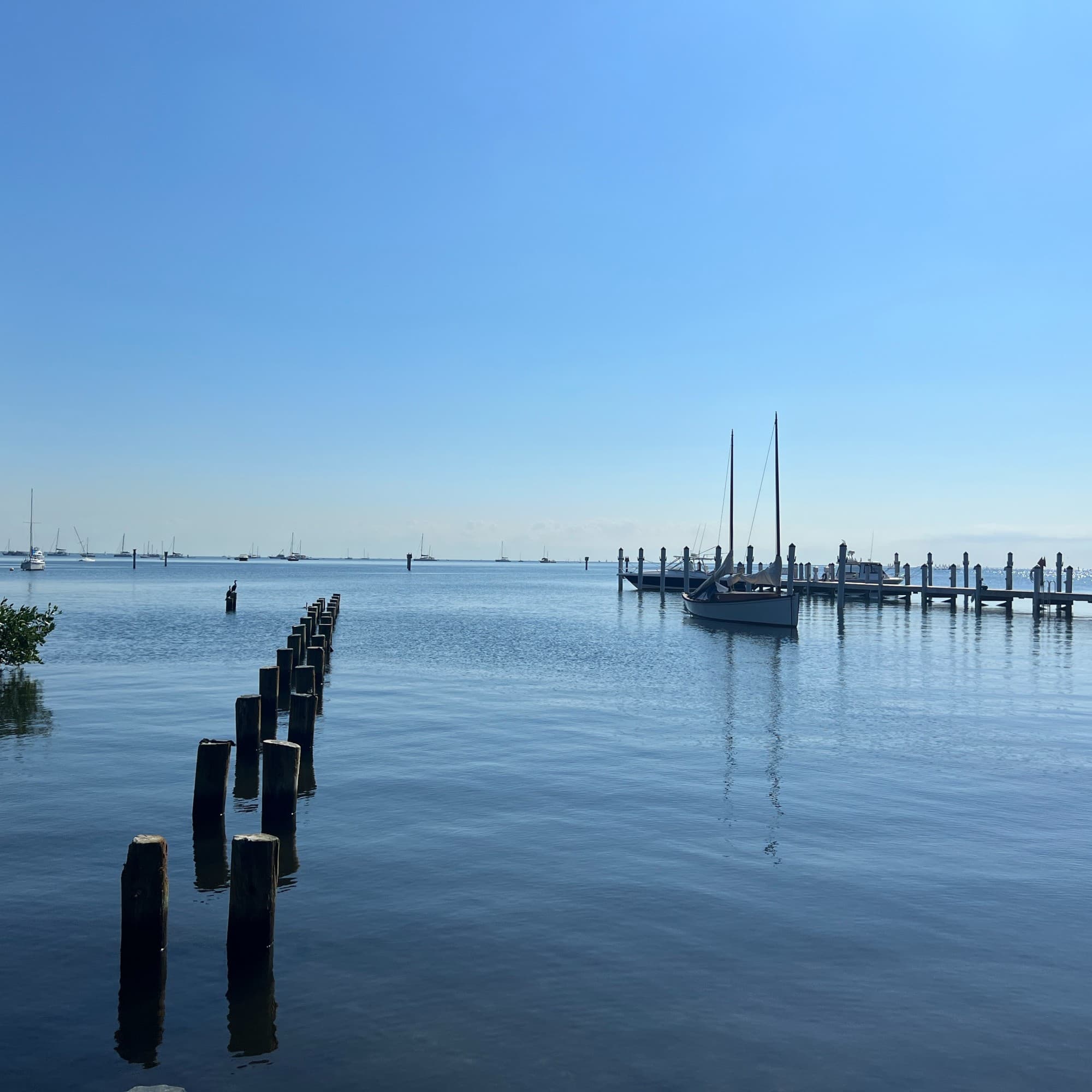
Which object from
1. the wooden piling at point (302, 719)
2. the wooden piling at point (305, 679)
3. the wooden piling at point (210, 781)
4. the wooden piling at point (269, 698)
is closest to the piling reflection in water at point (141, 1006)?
the wooden piling at point (210, 781)

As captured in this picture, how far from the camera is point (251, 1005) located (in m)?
8.52

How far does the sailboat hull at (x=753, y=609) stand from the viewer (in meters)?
55.7

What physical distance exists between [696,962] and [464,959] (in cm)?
240

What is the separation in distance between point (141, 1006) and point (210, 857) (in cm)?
426

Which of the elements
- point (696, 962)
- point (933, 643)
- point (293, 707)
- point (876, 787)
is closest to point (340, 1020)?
point (696, 962)

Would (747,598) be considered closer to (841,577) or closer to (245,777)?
(841,577)

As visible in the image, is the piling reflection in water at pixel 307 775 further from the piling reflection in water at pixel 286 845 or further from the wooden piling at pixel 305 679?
the wooden piling at pixel 305 679

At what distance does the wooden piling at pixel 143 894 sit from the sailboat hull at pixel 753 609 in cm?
4910

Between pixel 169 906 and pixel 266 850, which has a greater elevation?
pixel 266 850

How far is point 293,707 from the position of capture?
16844 millimetres

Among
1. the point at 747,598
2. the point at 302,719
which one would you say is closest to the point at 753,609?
the point at 747,598

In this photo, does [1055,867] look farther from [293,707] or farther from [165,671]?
[165,671]

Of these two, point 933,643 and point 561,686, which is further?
point 933,643

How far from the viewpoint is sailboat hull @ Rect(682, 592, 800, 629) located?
183 feet
